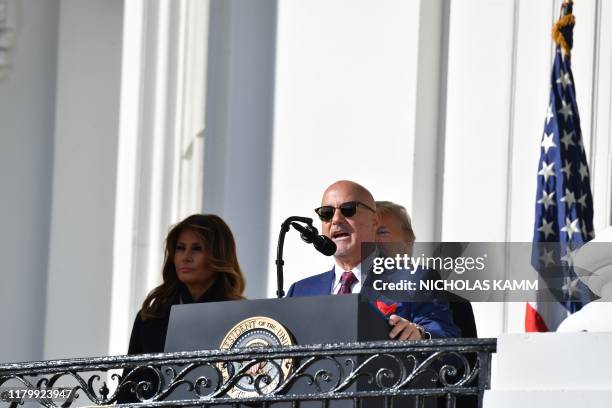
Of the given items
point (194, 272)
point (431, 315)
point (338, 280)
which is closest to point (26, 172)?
point (194, 272)

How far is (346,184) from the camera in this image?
6.48 meters

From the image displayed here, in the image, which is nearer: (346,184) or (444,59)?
(346,184)

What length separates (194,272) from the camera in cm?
707

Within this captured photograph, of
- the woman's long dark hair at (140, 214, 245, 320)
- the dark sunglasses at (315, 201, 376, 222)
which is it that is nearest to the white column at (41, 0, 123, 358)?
the woman's long dark hair at (140, 214, 245, 320)

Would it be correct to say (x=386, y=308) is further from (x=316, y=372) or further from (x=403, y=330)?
(x=316, y=372)

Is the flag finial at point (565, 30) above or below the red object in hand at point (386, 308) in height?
above

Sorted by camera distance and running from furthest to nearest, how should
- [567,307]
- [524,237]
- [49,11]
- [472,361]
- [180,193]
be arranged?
[49,11]
[180,193]
[524,237]
[567,307]
[472,361]

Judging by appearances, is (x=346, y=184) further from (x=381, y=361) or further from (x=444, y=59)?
(x=444, y=59)

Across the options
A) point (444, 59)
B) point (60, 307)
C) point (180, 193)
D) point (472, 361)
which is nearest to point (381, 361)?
point (472, 361)

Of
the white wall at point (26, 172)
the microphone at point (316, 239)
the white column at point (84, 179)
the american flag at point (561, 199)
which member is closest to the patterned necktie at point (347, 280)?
the microphone at point (316, 239)

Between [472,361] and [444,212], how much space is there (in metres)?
2.66

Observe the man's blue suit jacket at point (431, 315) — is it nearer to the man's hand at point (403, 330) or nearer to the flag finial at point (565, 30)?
the man's hand at point (403, 330)

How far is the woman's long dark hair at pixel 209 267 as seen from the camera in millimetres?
7070

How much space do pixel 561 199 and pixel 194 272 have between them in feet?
5.52
